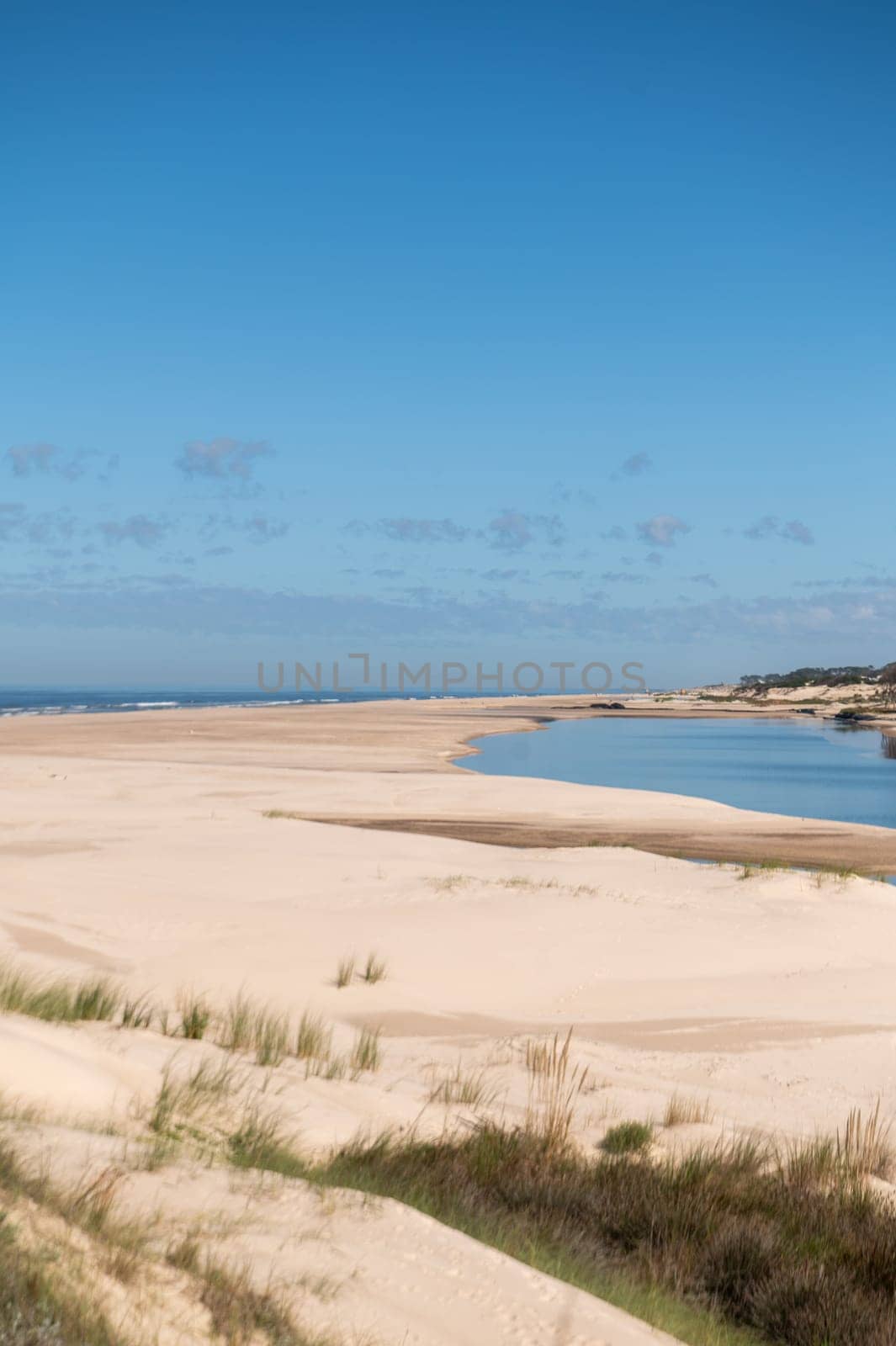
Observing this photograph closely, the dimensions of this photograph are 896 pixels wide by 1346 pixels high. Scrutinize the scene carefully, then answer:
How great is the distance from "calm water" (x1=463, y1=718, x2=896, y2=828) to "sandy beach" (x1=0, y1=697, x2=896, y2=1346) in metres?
4.94

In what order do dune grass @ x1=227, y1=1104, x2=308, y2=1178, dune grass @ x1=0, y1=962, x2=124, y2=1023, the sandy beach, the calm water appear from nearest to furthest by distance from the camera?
the sandy beach, dune grass @ x1=227, y1=1104, x2=308, y2=1178, dune grass @ x1=0, y1=962, x2=124, y2=1023, the calm water

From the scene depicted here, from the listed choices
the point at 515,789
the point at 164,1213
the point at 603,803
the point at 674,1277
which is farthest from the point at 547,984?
the point at 515,789

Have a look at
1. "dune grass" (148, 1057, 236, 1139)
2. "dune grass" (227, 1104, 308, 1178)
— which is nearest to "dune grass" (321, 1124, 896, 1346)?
"dune grass" (227, 1104, 308, 1178)

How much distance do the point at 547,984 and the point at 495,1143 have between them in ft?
16.6

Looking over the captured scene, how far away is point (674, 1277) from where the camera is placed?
4504mm

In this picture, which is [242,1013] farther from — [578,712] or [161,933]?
[578,712]

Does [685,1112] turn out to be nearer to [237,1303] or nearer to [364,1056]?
[364,1056]

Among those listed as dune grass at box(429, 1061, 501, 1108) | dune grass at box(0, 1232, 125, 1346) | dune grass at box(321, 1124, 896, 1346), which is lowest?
dune grass at box(429, 1061, 501, 1108)

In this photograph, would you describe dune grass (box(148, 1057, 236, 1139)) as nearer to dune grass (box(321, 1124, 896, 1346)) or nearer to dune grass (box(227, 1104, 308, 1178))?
dune grass (box(227, 1104, 308, 1178))

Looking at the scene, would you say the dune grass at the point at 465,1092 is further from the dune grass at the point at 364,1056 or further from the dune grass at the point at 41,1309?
the dune grass at the point at 41,1309

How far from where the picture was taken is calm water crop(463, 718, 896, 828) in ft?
94.2

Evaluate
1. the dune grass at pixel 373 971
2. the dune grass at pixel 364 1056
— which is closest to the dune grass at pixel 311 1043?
the dune grass at pixel 364 1056

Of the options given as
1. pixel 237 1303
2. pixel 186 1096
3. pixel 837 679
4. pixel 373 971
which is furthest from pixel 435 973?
pixel 837 679

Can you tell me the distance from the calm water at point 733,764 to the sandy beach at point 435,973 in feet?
Answer: 16.2
